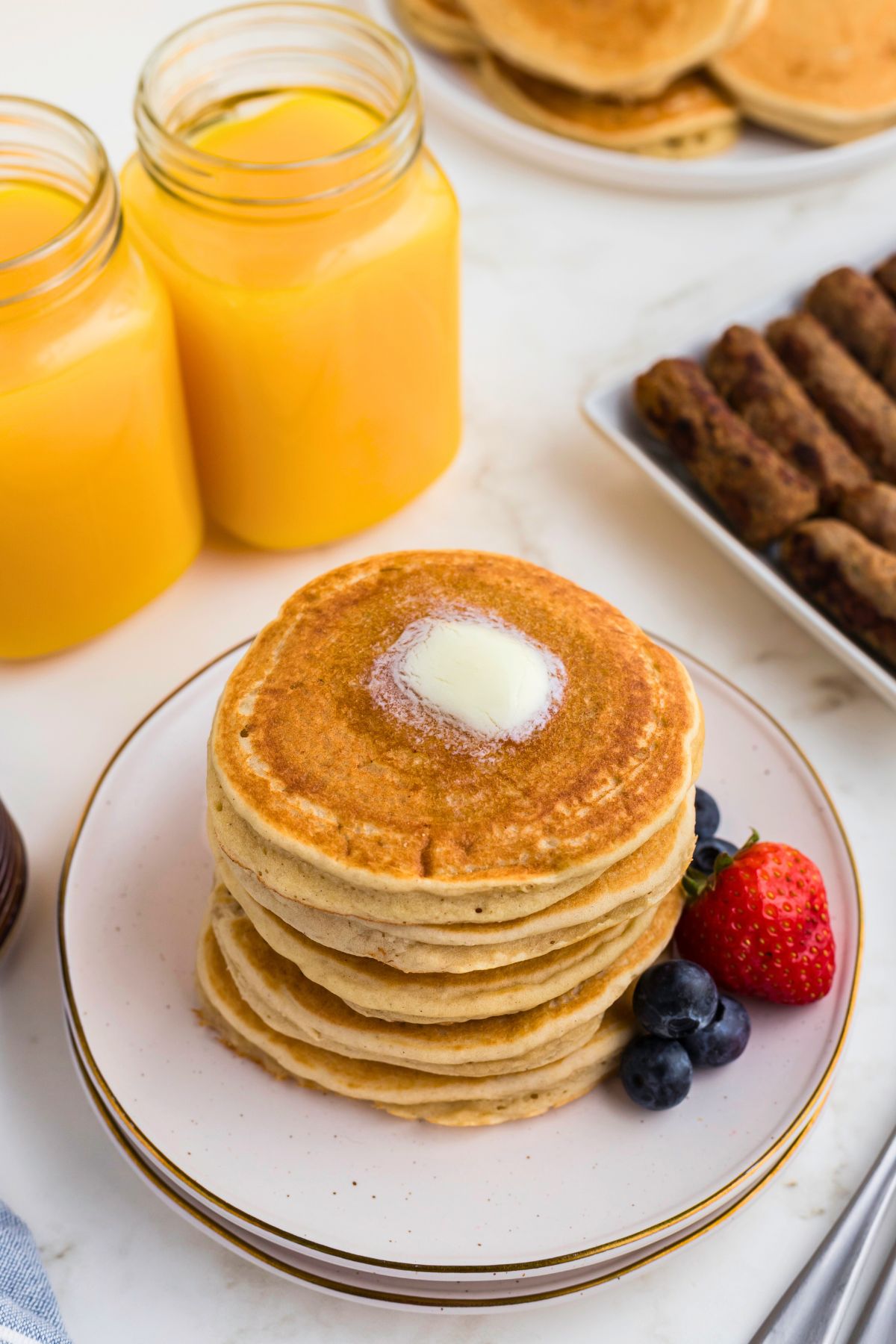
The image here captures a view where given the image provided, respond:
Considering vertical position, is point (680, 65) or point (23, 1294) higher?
point (680, 65)

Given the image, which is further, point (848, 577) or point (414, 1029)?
point (848, 577)

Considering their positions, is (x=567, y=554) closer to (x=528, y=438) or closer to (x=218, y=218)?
(x=528, y=438)

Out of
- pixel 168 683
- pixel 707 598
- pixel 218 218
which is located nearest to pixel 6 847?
pixel 168 683

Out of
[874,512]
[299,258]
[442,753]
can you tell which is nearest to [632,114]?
[874,512]

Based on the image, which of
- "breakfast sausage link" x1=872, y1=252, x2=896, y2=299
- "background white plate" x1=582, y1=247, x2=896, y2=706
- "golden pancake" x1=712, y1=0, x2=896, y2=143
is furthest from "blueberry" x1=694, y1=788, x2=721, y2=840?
"golden pancake" x1=712, y1=0, x2=896, y2=143

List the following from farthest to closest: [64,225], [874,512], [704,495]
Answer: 1. [704,495]
2. [874,512]
3. [64,225]

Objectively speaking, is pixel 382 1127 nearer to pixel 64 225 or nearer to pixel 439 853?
pixel 439 853
